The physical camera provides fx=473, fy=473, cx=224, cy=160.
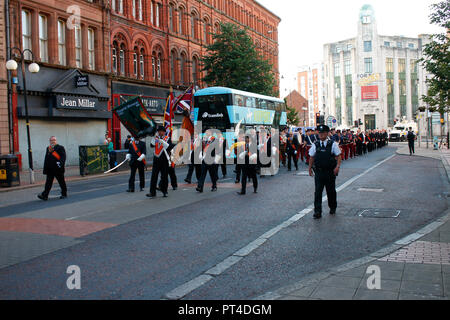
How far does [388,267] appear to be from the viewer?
219 inches

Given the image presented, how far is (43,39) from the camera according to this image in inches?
1100

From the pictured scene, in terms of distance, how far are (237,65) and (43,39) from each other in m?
16.4

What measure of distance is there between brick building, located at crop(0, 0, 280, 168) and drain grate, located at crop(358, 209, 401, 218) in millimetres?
20902

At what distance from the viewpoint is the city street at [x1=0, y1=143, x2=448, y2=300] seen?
527 cm

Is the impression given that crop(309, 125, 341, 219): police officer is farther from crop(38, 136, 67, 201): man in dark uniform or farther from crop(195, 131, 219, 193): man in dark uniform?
crop(38, 136, 67, 201): man in dark uniform

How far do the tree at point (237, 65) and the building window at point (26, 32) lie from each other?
16776mm

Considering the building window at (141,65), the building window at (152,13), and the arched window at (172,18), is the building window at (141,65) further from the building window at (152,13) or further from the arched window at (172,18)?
the arched window at (172,18)

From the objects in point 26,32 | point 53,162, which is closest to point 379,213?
point 53,162

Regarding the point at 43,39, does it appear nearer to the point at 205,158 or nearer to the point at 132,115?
the point at 132,115

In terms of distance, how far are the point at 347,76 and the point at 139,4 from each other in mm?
74501

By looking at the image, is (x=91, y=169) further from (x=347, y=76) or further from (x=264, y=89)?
(x=347, y=76)
